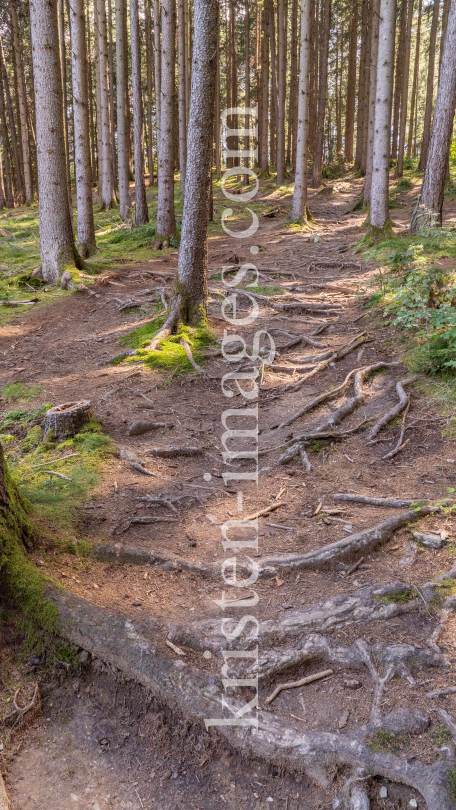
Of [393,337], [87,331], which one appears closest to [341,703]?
[393,337]

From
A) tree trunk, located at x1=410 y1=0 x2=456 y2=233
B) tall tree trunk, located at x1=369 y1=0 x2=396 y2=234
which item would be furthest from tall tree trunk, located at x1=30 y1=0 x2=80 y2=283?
tree trunk, located at x1=410 y1=0 x2=456 y2=233

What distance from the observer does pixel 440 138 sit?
35.8 ft

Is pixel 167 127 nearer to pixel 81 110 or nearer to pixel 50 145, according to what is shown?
pixel 81 110

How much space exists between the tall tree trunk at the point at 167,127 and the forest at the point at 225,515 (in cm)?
363

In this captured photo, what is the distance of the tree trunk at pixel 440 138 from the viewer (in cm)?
1059

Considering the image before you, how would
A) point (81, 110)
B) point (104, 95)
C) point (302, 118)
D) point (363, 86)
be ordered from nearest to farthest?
point (81, 110), point (302, 118), point (104, 95), point (363, 86)

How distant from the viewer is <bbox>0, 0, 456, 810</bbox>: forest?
2.60m

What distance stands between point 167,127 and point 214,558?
1303 centimetres

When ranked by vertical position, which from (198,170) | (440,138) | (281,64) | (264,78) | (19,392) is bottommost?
(19,392)

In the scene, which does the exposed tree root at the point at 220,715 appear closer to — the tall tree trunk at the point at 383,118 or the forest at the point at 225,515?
the forest at the point at 225,515

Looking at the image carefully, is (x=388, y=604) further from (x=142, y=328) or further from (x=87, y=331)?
(x=87, y=331)

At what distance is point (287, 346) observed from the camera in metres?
8.37

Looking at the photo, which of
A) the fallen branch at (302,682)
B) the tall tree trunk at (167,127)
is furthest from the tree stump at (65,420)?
the tall tree trunk at (167,127)

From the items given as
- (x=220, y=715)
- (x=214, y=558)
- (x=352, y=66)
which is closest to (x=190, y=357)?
(x=214, y=558)
